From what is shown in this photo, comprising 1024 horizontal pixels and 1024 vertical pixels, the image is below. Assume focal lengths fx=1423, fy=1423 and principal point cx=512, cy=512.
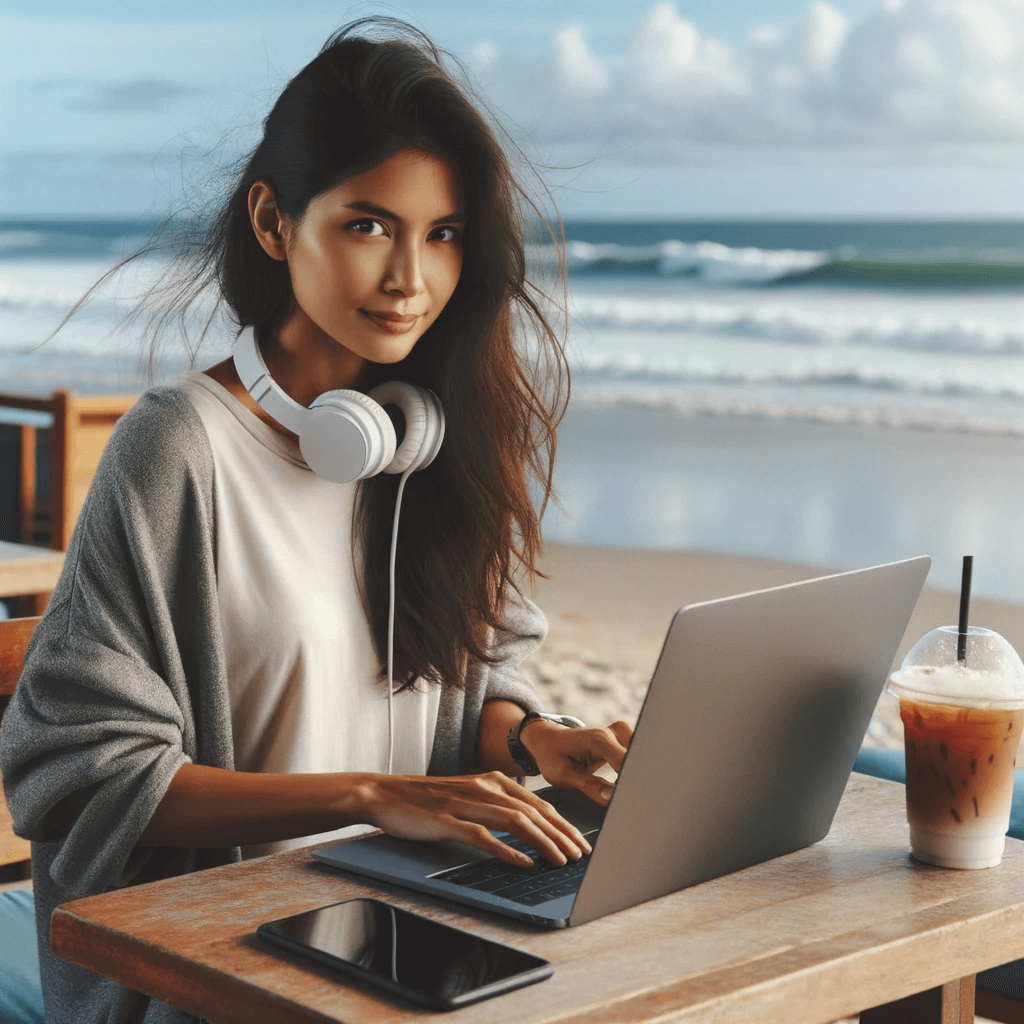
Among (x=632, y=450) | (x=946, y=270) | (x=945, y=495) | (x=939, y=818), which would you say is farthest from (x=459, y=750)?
(x=946, y=270)

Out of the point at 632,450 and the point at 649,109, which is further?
the point at 649,109

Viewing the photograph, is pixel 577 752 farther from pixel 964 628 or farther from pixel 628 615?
pixel 628 615

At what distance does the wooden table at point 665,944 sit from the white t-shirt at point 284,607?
0.29 meters

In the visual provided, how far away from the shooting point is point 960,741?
3.34ft

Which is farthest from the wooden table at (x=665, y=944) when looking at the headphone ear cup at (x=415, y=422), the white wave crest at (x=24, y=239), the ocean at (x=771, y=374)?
the white wave crest at (x=24, y=239)

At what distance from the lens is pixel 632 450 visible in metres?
7.73

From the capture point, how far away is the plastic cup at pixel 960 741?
3.32 ft

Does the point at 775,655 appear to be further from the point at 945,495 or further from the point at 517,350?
the point at 945,495

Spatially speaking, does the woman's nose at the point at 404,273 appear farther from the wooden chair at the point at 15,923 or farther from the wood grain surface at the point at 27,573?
the wood grain surface at the point at 27,573

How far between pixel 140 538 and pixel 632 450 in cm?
662

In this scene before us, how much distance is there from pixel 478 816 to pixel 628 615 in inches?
171

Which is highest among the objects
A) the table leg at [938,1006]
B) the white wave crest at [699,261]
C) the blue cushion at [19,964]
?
the white wave crest at [699,261]

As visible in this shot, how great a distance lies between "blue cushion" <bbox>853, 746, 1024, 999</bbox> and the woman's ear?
3.09 feet

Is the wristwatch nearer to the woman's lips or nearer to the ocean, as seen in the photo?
the woman's lips
